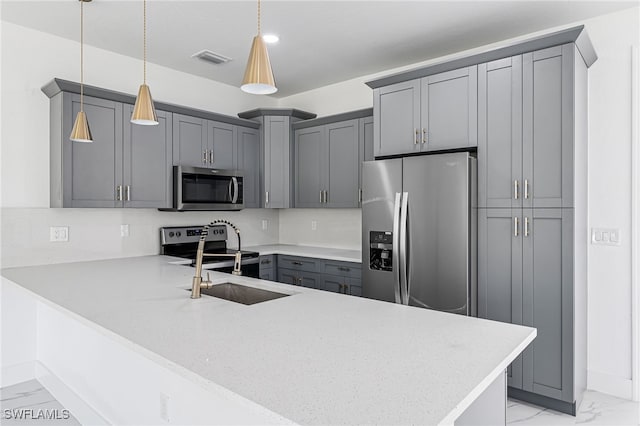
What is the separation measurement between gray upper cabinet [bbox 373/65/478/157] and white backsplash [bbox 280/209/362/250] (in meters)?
1.14

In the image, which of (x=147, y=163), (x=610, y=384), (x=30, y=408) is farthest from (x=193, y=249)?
(x=610, y=384)

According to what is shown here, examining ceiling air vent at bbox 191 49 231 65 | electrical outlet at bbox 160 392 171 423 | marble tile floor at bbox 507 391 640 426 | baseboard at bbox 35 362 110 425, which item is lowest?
marble tile floor at bbox 507 391 640 426

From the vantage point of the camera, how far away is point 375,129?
333 cm

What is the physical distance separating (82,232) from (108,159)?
646mm

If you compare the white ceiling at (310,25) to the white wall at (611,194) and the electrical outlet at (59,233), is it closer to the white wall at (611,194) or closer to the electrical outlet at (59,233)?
the white wall at (611,194)

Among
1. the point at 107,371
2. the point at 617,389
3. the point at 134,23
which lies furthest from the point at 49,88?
the point at 617,389

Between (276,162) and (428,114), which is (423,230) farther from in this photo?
(276,162)

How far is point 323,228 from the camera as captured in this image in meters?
4.55

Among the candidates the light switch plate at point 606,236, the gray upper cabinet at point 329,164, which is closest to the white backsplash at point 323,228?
the gray upper cabinet at point 329,164

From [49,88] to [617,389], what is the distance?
4.49 m

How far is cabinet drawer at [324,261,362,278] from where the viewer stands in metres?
3.58

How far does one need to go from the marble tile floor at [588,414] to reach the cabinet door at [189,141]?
3121 millimetres

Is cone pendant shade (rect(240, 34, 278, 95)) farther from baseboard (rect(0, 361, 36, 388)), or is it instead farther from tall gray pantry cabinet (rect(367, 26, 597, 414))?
baseboard (rect(0, 361, 36, 388))

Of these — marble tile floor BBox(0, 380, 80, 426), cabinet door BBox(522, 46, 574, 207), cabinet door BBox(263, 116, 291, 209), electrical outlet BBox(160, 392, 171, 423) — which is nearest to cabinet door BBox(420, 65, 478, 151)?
cabinet door BBox(522, 46, 574, 207)
